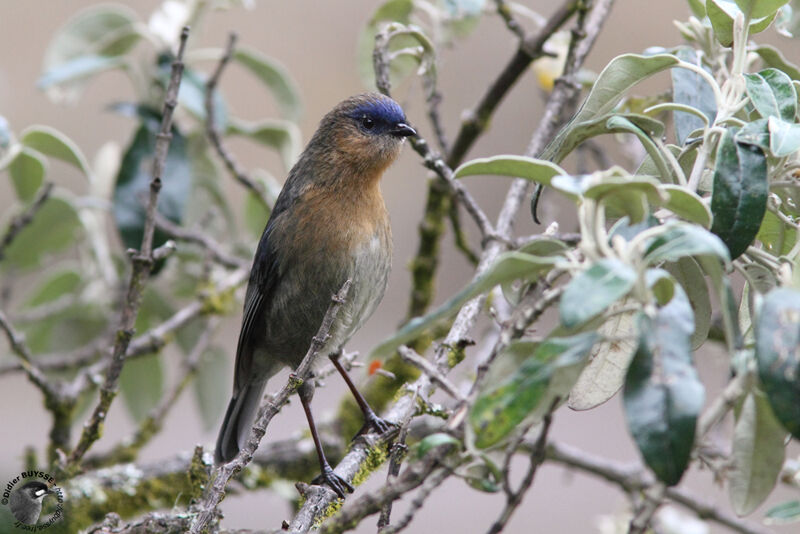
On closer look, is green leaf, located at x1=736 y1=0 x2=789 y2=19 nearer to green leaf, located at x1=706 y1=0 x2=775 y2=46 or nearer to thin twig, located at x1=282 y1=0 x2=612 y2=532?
green leaf, located at x1=706 y1=0 x2=775 y2=46

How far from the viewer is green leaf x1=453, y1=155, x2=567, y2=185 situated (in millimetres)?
1497

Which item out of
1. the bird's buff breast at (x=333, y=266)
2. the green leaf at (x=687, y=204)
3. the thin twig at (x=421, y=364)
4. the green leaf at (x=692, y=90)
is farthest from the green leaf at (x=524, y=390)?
the bird's buff breast at (x=333, y=266)

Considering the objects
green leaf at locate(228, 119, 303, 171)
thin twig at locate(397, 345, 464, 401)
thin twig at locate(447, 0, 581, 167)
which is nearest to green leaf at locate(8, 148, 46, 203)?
green leaf at locate(228, 119, 303, 171)

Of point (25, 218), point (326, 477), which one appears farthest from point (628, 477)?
point (25, 218)

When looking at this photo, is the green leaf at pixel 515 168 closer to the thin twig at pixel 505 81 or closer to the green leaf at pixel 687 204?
the green leaf at pixel 687 204

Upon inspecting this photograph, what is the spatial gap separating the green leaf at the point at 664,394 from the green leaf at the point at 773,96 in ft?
2.33

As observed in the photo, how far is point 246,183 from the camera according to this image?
149 inches

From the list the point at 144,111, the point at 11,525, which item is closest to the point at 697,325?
the point at 11,525

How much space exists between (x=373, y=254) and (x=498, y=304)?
70cm

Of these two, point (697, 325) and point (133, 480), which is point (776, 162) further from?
point (133, 480)

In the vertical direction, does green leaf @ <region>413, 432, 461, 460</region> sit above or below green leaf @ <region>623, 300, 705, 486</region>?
above

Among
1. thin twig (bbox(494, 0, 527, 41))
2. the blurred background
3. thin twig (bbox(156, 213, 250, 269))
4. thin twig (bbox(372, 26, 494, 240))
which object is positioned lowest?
thin twig (bbox(372, 26, 494, 240))

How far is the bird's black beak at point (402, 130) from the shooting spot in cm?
334

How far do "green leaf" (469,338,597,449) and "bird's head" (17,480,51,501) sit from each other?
159 cm
